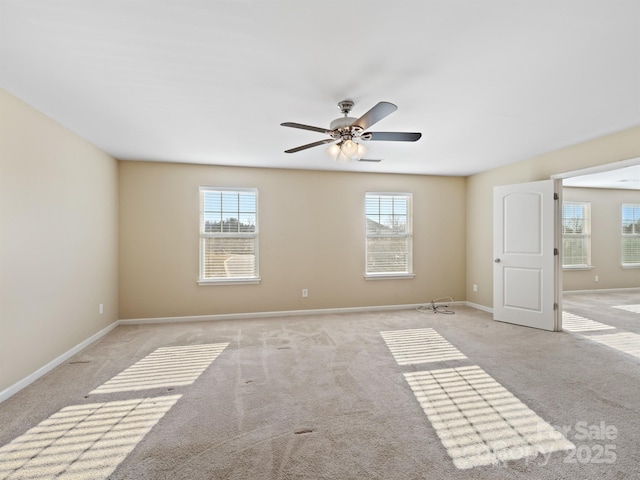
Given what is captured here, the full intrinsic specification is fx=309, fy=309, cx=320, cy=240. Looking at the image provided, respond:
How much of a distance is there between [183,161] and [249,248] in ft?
5.36

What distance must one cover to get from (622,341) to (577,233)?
14.5ft

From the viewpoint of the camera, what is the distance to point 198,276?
479 centimetres

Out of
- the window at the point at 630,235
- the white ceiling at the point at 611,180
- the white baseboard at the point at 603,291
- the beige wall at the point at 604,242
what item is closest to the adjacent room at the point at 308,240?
the white baseboard at the point at 603,291

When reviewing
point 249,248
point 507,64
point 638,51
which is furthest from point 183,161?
point 638,51

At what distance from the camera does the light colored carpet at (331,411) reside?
5.57 ft

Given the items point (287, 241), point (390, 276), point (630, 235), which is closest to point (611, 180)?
point (630, 235)

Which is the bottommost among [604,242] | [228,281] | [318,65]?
[228,281]

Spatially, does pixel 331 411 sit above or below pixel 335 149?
below

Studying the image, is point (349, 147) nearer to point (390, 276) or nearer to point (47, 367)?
point (390, 276)

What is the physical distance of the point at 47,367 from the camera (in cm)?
290

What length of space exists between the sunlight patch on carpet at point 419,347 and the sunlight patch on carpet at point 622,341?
1838mm

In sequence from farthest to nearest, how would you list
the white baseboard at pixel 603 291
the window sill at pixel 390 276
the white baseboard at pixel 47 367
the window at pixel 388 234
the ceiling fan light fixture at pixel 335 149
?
the white baseboard at pixel 603 291 < the window at pixel 388 234 < the window sill at pixel 390 276 < the ceiling fan light fixture at pixel 335 149 < the white baseboard at pixel 47 367

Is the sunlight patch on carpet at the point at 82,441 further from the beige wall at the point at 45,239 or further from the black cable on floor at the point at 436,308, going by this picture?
the black cable on floor at the point at 436,308

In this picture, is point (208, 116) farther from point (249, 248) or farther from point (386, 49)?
point (249, 248)
